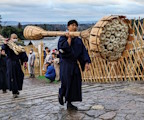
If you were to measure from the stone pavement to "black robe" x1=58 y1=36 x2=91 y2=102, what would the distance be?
0.34 meters

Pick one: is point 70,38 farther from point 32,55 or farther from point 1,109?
point 32,55

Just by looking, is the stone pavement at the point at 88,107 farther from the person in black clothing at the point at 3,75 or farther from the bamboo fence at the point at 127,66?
the person in black clothing at the point at 3,75

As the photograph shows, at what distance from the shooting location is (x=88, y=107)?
493 centimetres

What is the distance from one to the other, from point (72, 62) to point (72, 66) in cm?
7

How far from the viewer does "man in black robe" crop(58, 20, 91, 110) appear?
4568 mm

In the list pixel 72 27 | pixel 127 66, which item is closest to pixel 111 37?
pixel 72 27

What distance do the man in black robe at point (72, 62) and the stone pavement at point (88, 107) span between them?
1.12 ft

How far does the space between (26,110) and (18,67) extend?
1751 mm

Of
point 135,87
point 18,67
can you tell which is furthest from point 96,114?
point 18,67

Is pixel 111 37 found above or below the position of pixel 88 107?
above

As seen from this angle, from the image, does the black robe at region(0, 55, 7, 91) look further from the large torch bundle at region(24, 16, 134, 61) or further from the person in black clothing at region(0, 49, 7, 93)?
the large torch bundle at region(24, 16, 134, 61)

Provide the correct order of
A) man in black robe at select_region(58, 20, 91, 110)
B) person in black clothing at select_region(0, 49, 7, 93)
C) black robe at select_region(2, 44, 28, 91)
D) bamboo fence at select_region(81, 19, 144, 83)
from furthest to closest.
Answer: person in black clothing at select_region(0, 49, 7, 93) < bamboo fence at select_region(81, 19, 144, 83) < black robe at select_region(2, 44, 28, 91) < man in black robe at select_region(58, 20, 91, 110)

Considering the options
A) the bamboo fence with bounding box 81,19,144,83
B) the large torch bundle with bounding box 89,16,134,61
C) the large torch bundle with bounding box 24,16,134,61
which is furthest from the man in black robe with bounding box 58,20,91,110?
the bamboo fence with bounding box 81,19,144,83

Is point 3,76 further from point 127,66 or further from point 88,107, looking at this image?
point 88,107
